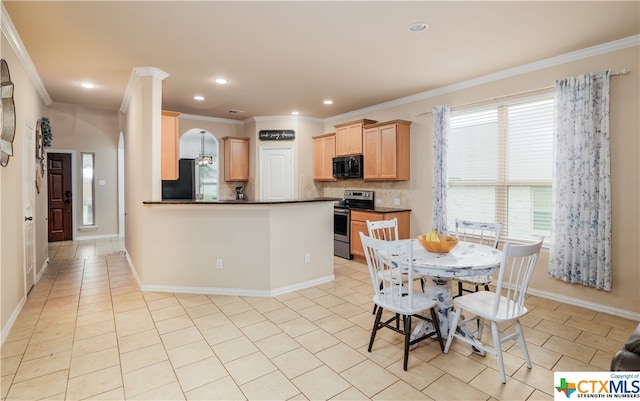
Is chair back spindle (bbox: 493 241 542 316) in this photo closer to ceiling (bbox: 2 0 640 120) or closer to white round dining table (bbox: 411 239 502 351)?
white round dining table (bbox: 411 239 502 351)

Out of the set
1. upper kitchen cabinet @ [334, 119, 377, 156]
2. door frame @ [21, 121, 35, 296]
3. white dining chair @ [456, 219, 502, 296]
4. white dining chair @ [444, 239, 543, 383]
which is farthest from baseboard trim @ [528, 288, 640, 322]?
door frame @ [21, 121, 35, 296]

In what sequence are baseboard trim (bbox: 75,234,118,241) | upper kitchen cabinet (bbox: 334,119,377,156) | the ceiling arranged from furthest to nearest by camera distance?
baseboard trim (bbox: 75,234,118,241) < upper kitchen cabinet (bbox: 334,119,377,156) < the ceiling

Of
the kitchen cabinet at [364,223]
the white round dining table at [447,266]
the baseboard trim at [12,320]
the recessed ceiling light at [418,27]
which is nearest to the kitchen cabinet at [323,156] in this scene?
the kitchen cabinet at [364,223]

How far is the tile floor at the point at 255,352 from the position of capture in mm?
2123

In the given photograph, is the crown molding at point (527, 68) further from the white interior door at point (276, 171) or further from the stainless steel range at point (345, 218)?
the white interior door at point (276, 171)

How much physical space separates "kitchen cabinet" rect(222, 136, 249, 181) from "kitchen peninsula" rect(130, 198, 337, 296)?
10.8ft

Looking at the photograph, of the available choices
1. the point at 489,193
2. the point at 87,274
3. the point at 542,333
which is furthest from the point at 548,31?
the point at 87,274

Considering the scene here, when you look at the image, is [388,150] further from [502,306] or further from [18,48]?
[18,48]

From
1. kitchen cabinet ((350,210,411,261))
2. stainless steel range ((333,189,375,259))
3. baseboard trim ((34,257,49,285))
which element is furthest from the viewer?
stainless steel range ((333,189,375,259))

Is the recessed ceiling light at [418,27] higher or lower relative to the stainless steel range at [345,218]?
higher

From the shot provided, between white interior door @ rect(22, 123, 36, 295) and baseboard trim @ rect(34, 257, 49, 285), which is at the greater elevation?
white interior door @ rect(22, 123, 36, 295)

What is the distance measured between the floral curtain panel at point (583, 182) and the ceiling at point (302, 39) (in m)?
0.51

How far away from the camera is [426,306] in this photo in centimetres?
246

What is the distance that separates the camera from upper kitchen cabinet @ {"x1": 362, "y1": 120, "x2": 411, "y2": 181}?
5285 mm
